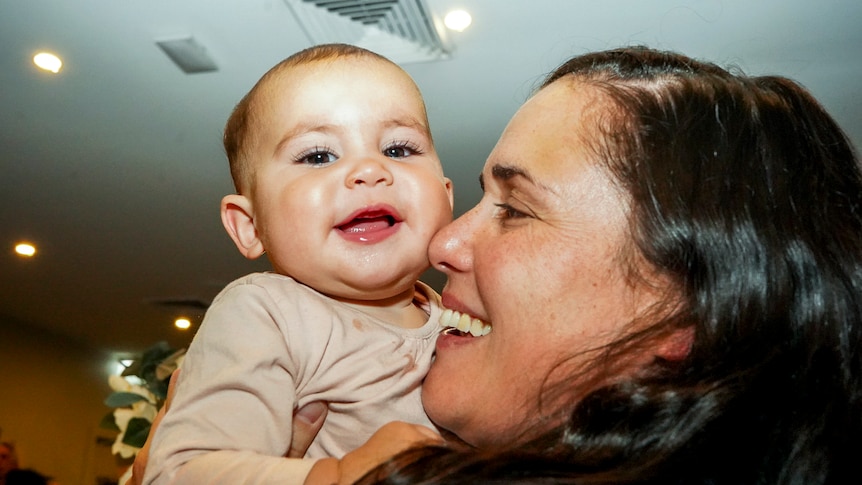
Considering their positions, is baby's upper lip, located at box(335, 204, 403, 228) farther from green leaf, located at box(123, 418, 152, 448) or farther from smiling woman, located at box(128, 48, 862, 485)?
green leaf, located at box(123, 418, 152, 448)

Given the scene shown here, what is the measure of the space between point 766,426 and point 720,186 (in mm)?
268

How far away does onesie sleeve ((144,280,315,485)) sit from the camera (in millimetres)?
797

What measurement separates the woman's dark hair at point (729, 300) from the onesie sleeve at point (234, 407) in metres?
0.20

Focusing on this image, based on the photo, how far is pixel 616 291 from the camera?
35.8 inches

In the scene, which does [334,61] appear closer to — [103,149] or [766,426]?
[766,426]

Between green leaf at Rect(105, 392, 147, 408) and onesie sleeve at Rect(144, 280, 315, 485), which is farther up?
green leaf at Rect(105, 392, 147, 408)

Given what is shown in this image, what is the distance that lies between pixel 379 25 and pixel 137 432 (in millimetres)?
1806

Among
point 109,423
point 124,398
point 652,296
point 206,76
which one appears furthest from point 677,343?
point 206,76

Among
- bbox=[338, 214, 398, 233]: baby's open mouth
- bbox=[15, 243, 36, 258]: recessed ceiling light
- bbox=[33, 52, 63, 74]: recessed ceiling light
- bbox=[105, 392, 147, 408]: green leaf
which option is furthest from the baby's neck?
Answer: bbox=[15, 243, 36, 258]: recessed ceiling light

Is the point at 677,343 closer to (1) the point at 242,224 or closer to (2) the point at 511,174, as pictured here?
(2) the point at 511,174

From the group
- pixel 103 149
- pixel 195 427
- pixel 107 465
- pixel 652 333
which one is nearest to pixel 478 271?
pixel 652 333

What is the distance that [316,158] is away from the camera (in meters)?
1.10

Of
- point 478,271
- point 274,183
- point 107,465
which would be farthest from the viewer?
point 107,465

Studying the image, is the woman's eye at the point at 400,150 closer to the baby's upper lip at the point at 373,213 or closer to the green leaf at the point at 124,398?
the baby's upper lip at the point at 373,213
